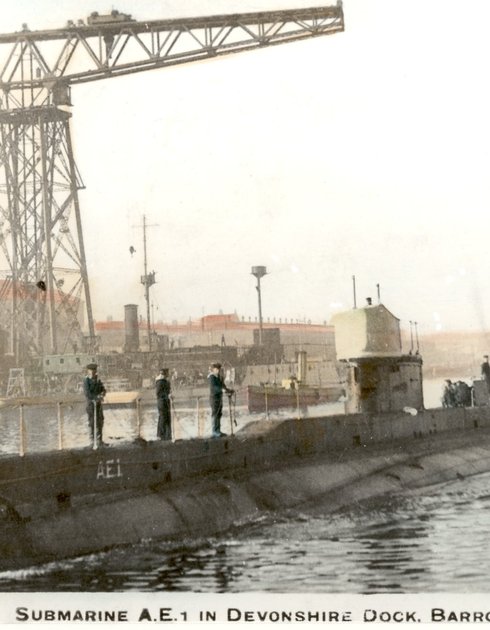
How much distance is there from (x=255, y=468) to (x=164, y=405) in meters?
1.56

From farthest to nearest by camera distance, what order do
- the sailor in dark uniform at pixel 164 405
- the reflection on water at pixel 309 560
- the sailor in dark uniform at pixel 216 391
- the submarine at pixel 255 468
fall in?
the sailor in dark uniform at pixel 216 391
the sailor in dark uniform at pixel 164 405
the submarine at pixel 255 468
the reflection on water at pixel 309 560

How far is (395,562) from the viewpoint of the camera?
32.1 ft

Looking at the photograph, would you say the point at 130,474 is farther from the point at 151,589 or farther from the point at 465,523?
the point at 465,523

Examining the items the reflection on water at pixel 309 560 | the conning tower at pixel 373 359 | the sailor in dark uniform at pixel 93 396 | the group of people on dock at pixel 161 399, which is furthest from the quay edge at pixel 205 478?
the sailor in dark uniform at pixel 93 396

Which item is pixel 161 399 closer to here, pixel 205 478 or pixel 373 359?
pixel 205 478

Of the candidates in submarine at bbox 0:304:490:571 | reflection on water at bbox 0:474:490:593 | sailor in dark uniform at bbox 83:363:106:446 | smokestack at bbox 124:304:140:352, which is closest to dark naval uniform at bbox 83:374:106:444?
sailor in dark uniform at bbox 83:363:106:446

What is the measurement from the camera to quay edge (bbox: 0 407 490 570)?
30.0 ft

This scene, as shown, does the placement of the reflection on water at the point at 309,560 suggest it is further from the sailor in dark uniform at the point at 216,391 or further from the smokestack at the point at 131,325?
the smokestack at the point at 131,325

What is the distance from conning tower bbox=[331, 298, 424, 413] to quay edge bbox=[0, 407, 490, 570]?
0.40 meters

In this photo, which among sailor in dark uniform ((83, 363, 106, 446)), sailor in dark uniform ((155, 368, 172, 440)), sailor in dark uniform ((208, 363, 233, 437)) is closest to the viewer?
sailor in dark uniform ((83, 363, 106, 446))

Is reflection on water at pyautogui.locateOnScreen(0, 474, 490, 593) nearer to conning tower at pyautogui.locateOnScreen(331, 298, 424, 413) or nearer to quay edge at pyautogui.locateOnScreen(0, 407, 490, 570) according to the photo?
quay edge at pyautogui.locateOnScreen(0, 407, 490, 570)

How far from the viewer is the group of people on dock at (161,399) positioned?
11.4m

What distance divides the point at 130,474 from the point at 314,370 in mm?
35736

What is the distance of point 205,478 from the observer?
1122 centimetres
